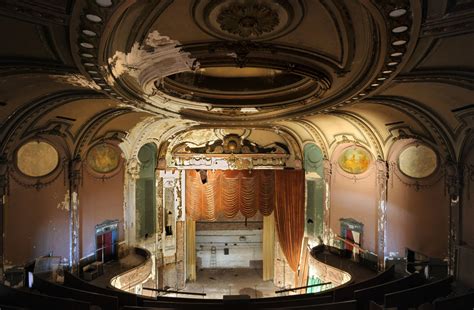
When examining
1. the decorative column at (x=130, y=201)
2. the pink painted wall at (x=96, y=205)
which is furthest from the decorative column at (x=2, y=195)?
the decorative column at (x=130, y=201)

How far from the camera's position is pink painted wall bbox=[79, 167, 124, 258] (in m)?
9.47

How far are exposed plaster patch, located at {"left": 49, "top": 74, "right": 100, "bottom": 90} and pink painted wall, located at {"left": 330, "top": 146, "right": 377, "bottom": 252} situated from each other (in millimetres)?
7975

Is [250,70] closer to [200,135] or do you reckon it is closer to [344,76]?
[344,76]

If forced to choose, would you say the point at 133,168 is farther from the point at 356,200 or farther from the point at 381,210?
the point at 381,210

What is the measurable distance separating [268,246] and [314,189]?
3781mm

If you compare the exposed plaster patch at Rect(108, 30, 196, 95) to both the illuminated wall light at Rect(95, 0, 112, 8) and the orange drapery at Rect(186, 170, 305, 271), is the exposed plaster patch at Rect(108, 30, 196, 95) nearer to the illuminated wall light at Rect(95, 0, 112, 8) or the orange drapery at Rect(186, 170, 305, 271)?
the illuminated wall light at Rect(95, 0, 112, 8)

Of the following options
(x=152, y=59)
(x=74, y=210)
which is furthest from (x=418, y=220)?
(x=74, y=210)

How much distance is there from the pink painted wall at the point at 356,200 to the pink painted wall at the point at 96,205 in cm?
715

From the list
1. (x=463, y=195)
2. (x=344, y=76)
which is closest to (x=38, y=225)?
(x=344, y=76)

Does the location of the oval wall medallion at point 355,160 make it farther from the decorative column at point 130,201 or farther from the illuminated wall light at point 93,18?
the illuminated wall light at point 93,18

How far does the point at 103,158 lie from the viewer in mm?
10227

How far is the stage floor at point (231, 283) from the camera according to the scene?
13.3m

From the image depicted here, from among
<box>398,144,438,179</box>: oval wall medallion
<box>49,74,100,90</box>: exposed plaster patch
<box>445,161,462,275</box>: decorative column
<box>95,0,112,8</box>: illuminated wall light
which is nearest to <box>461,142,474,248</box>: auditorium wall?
<box>445,161,462,275</box>: decorative column

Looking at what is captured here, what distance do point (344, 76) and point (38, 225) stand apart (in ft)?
25.7
